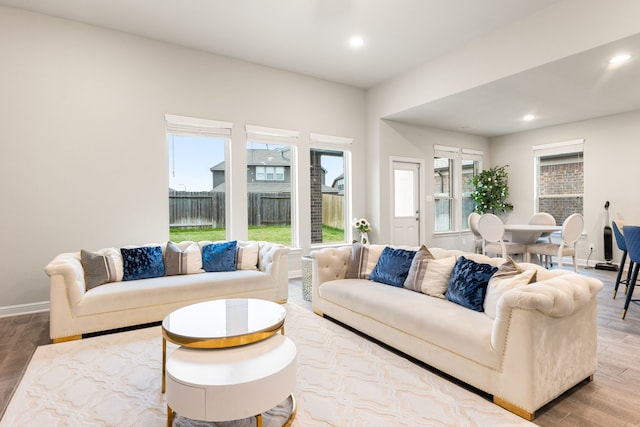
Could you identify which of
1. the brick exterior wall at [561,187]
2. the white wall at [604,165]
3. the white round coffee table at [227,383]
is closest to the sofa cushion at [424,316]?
the white round coffee table at [227,383]

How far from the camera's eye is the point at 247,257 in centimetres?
403

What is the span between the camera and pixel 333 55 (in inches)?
191

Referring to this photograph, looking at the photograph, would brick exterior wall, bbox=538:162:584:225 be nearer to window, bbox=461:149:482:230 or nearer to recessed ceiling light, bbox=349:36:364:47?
window, bbox=461:149:482:230

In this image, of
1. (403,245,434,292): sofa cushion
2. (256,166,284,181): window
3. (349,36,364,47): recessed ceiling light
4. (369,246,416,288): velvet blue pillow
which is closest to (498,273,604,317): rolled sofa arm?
(403,245,434,292): sofa cushion

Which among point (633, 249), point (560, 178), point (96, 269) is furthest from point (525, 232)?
point (96, 269)

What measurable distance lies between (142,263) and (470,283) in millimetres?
3162

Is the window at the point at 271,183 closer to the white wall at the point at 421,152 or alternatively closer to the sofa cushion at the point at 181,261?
the sofa cushion at the point at 181,261

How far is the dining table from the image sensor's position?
4.77m

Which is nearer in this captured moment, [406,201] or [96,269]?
[96,269]

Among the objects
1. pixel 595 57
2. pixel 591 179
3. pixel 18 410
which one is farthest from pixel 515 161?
pixel 18 410

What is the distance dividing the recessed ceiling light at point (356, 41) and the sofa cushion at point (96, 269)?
390 cm

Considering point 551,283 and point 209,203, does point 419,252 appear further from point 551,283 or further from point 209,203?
point 209,203

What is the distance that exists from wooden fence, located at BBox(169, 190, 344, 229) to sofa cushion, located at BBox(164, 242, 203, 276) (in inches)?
36.5

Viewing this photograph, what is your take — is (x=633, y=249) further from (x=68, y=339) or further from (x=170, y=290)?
(x=68, y=339)
